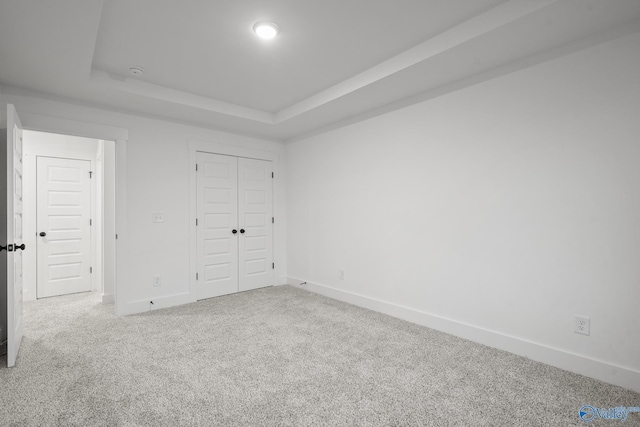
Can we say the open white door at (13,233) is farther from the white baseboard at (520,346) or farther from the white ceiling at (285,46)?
the white baseboard at (520,346)

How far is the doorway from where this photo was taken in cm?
414

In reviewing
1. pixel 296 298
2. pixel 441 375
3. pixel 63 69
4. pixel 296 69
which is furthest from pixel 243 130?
pixel 441 375

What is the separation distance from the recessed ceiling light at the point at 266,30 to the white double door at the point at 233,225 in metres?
2.24

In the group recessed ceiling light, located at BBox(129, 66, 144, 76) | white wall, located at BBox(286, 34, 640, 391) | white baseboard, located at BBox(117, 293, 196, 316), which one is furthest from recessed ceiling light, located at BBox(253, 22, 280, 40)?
white baseboard, located at BBox(117, 293, 196, 316)

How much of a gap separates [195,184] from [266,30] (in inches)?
95.1

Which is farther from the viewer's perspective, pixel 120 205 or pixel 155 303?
pixel 155 303

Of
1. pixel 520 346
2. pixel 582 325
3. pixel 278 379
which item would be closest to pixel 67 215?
pixel 278 379

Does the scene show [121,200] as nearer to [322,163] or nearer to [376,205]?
[322,163]

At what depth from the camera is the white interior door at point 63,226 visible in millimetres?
4402

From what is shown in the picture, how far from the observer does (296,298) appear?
4270 millimetres

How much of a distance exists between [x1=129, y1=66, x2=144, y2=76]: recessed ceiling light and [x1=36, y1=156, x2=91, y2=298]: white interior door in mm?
2504

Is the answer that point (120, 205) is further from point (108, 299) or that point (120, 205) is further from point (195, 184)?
point (108, 299)

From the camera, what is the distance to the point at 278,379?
2188mm

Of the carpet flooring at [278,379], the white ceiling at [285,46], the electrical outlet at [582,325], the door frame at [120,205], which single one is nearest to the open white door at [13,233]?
the carpet flooring at [278,379]
